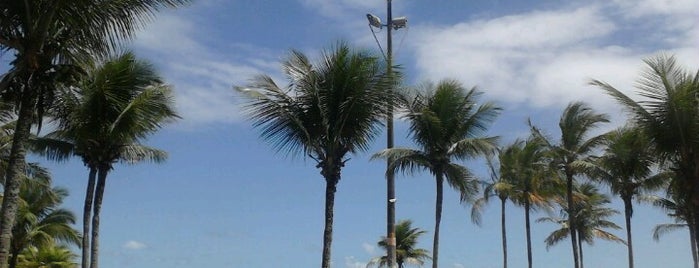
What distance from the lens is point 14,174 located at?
38.7 ft

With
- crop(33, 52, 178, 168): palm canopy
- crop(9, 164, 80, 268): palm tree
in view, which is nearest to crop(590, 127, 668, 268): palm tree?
crop(33, 52, 178, 168): palm canopy

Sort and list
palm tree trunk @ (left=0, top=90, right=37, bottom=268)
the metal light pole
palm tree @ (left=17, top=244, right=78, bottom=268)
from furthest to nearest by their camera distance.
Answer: palm tree @ (left=17, top=244, right=78, bottom=268) < the metal light pole < palm tree trunk @ (left=0, top=90, right=37, bottom=268)

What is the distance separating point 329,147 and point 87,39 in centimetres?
673

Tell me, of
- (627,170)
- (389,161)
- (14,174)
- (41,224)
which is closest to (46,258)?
(41,224)

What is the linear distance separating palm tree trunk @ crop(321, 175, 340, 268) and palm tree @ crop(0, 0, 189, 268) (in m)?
6.62

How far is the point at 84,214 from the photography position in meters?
22.7

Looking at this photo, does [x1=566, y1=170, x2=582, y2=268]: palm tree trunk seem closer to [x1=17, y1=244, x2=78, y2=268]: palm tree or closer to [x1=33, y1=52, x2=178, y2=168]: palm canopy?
[x1=33, y1=52, x2=178, y2=168]: palm canopy

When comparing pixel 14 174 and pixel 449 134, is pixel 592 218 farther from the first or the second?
pixel 14 174

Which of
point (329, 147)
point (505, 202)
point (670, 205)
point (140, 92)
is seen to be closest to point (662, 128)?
point (329, 147)

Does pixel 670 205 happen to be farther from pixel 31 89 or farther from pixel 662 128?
pixel 31 89

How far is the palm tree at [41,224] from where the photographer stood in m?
35.8

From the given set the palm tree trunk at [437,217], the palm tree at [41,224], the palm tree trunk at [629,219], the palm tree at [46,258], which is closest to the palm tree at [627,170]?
the palm tree trunk at [629,219]

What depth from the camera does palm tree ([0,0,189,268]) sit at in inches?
456

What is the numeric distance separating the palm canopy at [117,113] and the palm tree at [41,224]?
1338 centimetres
